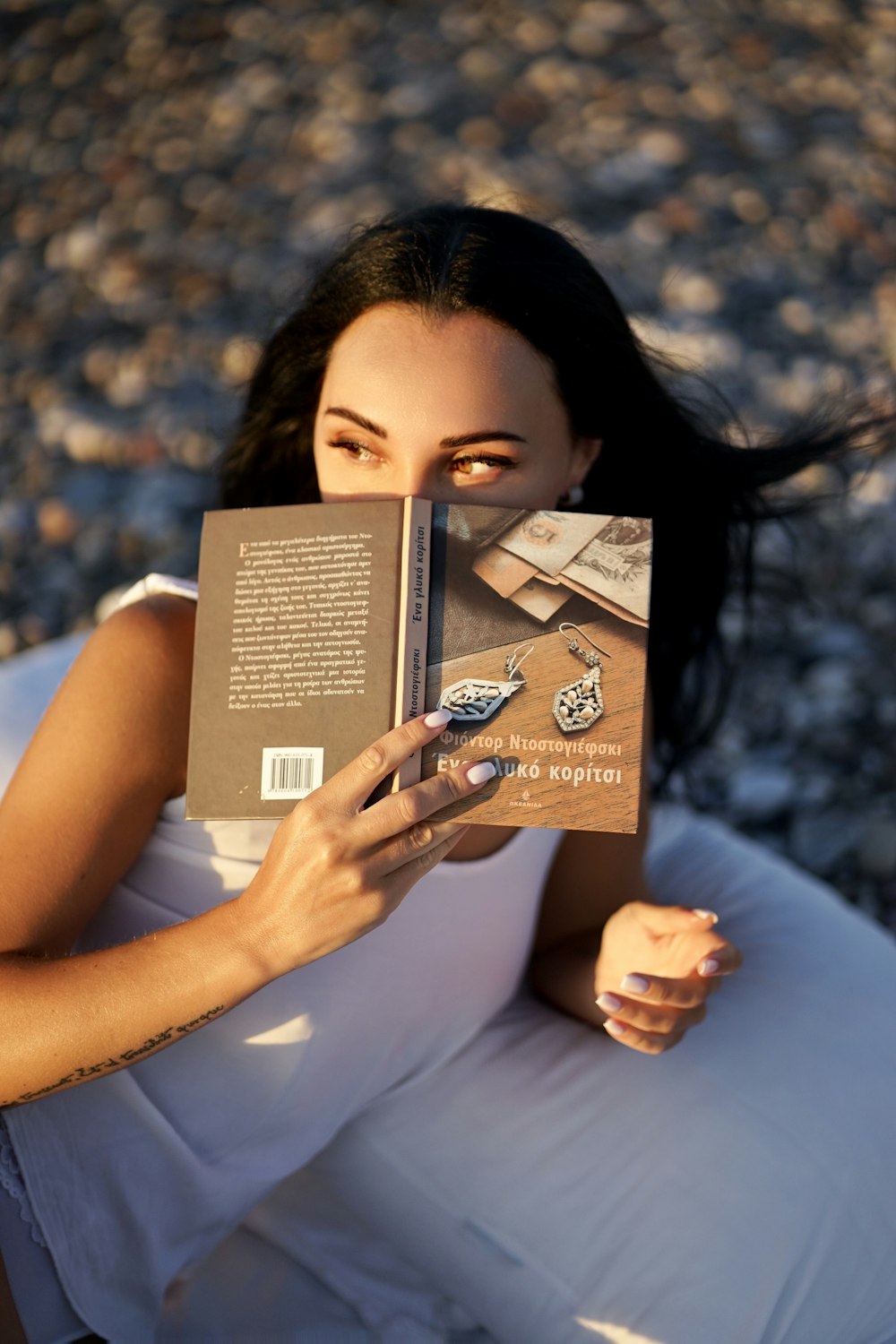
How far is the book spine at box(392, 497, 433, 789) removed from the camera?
1.52 m

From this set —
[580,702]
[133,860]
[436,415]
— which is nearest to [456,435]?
[436,415]

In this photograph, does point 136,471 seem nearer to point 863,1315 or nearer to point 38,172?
point 38,172

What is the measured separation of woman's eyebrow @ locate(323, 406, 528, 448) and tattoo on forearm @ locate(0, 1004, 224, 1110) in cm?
83

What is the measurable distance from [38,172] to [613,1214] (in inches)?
209

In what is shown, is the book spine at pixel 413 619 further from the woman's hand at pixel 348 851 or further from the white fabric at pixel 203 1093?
the white fabric at pixel 203 1093

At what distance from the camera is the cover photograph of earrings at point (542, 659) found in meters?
1.54

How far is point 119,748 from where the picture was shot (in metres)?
1.70

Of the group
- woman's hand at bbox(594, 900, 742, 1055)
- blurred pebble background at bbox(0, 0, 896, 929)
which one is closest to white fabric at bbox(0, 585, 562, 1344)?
woman's hand at bbox(594, 900, 742, 1055)

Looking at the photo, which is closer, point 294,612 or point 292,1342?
point 294,612

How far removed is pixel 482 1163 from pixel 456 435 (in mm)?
1288

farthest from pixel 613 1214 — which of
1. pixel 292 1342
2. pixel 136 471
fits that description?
pixel 136 471

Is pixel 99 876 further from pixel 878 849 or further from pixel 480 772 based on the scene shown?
pixel 878 849

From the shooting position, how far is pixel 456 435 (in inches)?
68.2

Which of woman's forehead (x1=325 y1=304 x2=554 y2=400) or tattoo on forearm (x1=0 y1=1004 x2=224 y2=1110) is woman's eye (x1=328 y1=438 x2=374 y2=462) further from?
tattoo on forearm (x1=0 y1=1004 x2=224 y2=1110)
